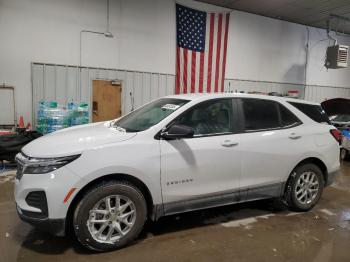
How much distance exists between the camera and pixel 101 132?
3156mm

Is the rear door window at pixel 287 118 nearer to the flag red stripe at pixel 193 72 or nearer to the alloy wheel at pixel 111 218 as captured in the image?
the alloy wheel at pixel 111 218

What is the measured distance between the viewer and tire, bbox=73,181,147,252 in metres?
2.68

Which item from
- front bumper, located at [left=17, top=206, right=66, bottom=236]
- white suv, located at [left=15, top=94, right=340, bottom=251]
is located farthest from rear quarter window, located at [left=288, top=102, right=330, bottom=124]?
front bumper, located at [left=17, top=206, right=66, bottom=236]

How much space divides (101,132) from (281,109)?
2260 mm

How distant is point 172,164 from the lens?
3.00 metres

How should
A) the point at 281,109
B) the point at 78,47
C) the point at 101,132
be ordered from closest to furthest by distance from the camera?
1. the point at 101,132
2. the point at 281,109
3. the point at 78,47

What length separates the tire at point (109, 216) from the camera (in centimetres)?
Answer: 268

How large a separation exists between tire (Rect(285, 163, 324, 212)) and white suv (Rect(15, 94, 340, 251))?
13 millimetres

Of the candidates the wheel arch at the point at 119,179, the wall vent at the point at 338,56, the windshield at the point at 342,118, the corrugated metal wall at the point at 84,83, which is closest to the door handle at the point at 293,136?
the wheel arch at the point at 119,179

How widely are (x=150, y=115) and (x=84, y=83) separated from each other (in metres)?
4.98

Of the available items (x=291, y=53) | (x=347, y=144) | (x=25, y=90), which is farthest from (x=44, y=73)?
(x=291, y=53)

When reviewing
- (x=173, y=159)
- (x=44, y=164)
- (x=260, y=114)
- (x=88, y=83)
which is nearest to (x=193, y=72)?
(x=88, y=83)

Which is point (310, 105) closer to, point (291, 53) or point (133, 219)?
point (133, 219)

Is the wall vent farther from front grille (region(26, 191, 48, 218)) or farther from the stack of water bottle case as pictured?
front grille (region(26, 191, 48, 218))
